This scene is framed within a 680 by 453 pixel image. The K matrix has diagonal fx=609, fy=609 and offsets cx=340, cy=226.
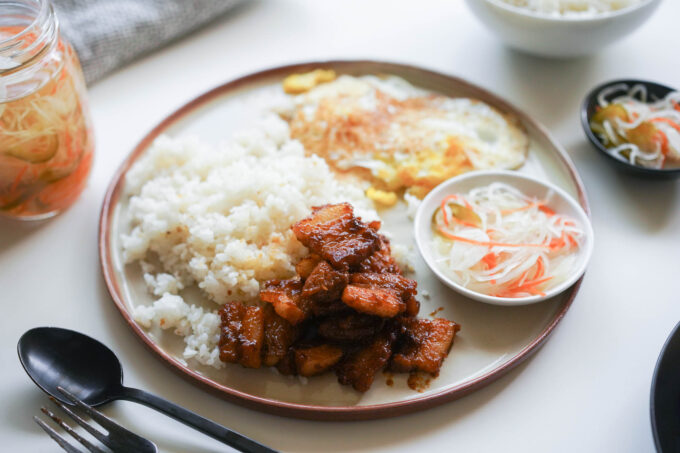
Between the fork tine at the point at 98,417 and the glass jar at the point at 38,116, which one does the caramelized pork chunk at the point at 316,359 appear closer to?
the fork tine at the point at 98,417

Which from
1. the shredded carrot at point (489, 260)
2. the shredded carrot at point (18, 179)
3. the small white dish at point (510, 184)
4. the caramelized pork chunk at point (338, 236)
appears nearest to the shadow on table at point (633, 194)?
the small white dish at point (510, 184)

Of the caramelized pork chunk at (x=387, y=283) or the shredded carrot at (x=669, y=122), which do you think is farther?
the shredded carrot at (x=669, y=122)

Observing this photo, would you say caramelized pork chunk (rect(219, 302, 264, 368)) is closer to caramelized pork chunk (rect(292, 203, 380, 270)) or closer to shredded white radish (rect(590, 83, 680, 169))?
caramelized pork chunk (rect(292, 203, 380, 270))

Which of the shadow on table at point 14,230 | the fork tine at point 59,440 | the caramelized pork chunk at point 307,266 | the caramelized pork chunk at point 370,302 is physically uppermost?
the caramelized pork chunk at point 370,302

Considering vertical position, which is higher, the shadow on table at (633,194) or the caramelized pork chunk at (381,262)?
the caramelized pork chunk at (381,262)

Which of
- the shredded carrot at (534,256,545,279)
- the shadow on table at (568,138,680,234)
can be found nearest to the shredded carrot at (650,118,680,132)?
the shadow on table at (568,138,680,234)

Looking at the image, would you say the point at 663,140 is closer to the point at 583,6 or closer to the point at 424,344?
the point at 583,6

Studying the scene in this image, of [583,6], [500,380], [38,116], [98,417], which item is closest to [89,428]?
[98,417]

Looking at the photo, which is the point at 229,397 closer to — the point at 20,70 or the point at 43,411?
the point at 43,411
